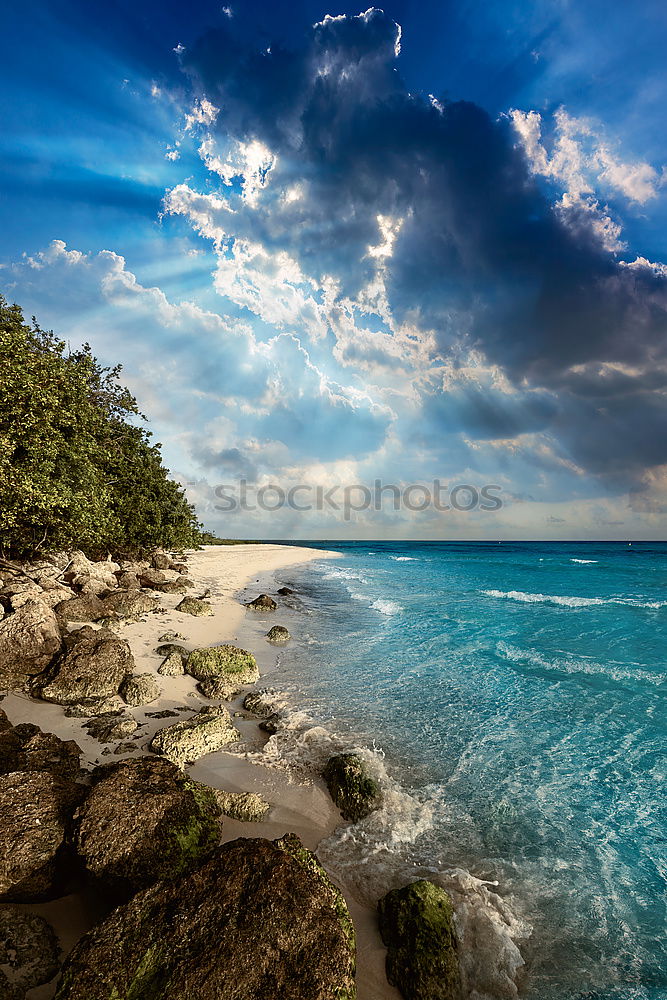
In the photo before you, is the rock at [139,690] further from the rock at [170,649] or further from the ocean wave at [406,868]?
the ocean wave at [406,868]

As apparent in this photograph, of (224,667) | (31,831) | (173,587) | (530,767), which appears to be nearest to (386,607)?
(173,587)

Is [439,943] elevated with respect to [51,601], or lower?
lower

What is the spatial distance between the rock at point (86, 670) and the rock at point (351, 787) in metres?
5.51

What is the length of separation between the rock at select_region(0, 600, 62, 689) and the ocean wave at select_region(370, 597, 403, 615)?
17.1 meters

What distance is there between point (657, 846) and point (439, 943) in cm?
498

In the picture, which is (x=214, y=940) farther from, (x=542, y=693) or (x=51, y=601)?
(x=51, y=601)

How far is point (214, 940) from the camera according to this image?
11.3 feet

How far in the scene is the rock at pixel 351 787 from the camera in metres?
6.90

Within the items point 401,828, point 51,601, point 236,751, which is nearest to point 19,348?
point 51,601

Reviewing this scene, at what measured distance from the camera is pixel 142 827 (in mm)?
4727

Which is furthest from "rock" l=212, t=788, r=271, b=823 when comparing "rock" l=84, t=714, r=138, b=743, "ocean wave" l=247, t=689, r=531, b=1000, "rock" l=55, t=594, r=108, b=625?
"rock" l=55, t=594, r=108, b=625

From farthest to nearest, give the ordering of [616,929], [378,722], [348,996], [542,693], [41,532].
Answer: [41,532] → [542,693] → [378,722] → [616,929] → [348,996]

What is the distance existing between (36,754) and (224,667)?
5.64 metres

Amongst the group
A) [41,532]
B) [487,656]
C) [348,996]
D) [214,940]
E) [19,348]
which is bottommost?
[487,656]
